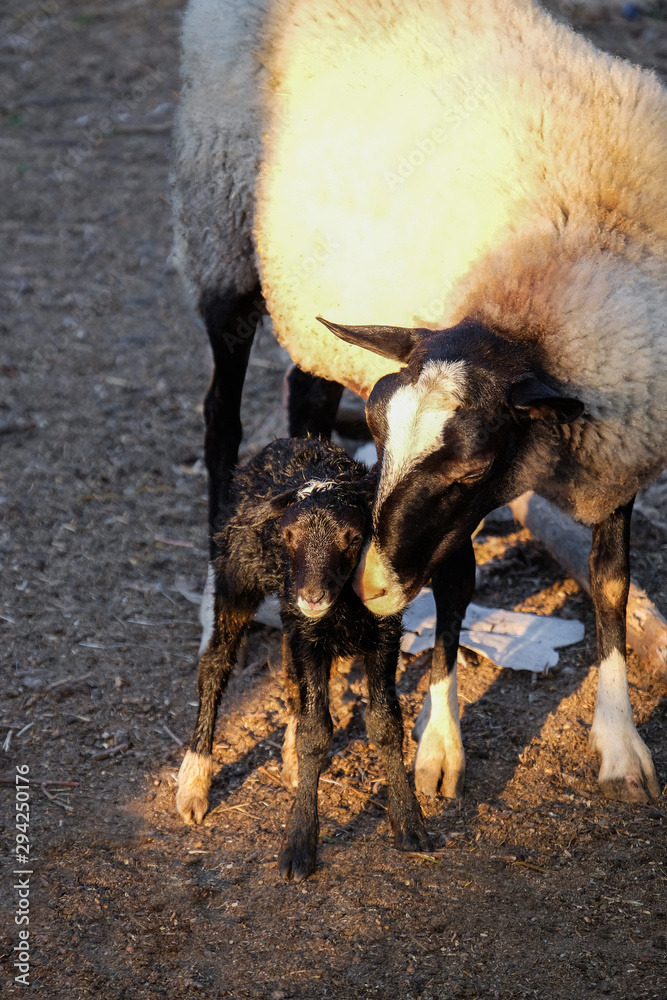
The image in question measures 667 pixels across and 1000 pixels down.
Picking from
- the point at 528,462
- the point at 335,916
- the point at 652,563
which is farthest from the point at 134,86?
the point at 335,916

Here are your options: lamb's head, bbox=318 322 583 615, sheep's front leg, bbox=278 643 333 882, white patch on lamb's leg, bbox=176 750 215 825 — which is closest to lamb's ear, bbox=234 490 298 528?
lamb's head, bbox=318 322 583 615

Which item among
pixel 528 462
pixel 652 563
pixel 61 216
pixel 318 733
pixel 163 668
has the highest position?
pixel 528 462

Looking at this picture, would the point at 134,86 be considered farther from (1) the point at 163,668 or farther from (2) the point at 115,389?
(1) the point at 163,668

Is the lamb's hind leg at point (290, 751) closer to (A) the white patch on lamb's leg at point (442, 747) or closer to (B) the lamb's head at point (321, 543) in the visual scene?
(A) the white patch on lamb's leg at point (442, 747)

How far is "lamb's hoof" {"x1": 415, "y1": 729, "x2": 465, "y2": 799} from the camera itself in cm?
336

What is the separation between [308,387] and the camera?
452cm

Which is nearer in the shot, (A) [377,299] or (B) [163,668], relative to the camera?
(A) [377,299]

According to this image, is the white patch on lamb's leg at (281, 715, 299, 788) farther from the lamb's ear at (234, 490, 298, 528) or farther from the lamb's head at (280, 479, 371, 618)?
the lamb's head at (280, 479, 371, 618)

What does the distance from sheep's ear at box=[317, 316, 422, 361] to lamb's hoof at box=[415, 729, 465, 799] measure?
1331mm

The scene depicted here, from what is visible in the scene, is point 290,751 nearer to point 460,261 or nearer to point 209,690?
point 209,690

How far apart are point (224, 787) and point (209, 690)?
338 millimetres

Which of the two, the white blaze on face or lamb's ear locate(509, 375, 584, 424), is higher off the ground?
lamb's ear locate(509, 375, 584, 424)

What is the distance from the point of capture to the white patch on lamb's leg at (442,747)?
337 centimetres

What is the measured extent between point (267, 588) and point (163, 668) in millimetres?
1007
